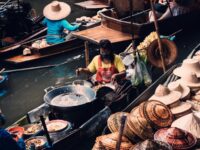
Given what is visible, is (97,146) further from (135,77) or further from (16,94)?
(16,94)

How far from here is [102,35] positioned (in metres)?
11.1

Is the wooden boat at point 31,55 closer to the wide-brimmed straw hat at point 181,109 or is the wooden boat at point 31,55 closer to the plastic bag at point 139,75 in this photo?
the plastic bag at point 139,75

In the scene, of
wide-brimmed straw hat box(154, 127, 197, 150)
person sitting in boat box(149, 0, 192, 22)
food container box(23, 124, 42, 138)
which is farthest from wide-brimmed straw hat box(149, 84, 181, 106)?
person sitting in boat box(149, 0, 192, 22)

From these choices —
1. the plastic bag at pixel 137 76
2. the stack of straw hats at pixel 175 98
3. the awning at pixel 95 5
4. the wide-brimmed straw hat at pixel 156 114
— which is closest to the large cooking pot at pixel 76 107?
the plastic bag at pixel 137 76

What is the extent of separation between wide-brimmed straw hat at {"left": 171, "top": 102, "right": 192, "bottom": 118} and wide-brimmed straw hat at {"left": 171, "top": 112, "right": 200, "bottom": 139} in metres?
0.39

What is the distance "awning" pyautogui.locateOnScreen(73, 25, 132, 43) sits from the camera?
10.7 meters

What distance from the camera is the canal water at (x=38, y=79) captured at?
31.8 ft

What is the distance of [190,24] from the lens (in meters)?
12.4

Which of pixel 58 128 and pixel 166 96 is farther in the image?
pixel 58 128

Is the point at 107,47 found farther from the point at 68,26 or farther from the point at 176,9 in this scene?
the point at 176,9

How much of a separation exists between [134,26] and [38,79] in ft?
10.4

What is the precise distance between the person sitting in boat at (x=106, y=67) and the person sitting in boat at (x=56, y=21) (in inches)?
143

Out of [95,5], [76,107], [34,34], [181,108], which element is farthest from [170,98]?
[95,5]

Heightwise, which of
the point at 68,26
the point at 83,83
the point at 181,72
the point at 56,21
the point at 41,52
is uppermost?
the point at 56,21
